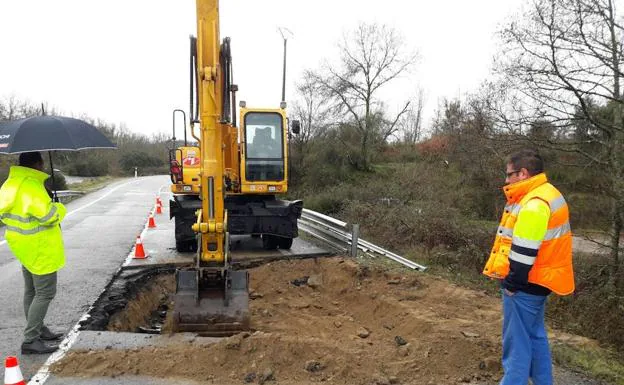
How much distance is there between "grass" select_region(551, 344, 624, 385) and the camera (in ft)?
13.6

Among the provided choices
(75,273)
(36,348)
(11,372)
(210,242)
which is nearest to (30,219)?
(36,348)

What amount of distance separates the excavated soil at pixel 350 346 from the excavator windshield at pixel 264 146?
2770mm

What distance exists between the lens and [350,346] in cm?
507

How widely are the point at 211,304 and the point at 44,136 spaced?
2494mm

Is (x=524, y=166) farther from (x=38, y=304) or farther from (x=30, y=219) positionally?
(x=38, y=304)

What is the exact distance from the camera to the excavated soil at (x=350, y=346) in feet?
14.0

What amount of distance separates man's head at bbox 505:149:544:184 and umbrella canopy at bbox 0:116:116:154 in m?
3.86

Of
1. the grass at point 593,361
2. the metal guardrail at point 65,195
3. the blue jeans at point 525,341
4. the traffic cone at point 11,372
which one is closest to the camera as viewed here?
the traffic cone at point 11,372

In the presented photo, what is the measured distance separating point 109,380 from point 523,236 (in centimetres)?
359

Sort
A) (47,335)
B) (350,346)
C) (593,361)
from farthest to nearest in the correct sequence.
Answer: (350,346) → (47,335) → (593,361)

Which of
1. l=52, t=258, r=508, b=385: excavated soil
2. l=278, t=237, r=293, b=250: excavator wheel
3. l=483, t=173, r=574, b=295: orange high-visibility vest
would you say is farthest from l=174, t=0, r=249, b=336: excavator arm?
l=278, t=237, r=293, b=250: excavator wheel

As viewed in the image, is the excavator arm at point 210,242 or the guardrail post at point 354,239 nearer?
the excavator arm at point 210,242

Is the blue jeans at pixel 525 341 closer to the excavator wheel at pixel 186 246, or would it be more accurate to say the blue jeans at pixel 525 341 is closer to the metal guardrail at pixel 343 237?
the metal guardrail at pixel 343 237

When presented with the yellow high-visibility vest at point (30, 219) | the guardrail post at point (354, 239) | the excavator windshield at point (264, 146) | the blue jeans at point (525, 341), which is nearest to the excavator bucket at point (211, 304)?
the yellow high-visibility vest at point (30, 219)
